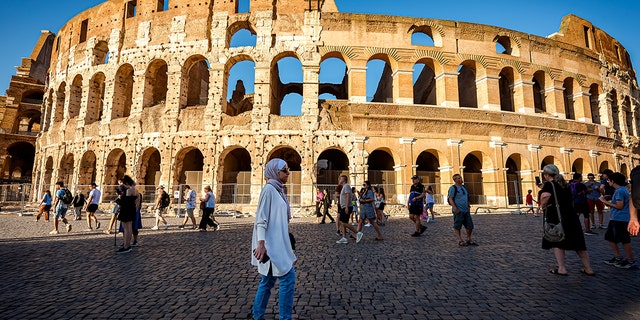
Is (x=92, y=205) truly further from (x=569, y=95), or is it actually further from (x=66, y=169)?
(x=569, y=95)

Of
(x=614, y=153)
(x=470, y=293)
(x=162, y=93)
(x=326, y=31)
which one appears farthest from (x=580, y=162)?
(x=162, y=93)

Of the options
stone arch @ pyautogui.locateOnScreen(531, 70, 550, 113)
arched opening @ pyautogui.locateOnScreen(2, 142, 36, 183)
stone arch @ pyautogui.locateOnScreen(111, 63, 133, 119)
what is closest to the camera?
stone arch @ pyautogui.locateOnScreen(111, 63, 133, 119)

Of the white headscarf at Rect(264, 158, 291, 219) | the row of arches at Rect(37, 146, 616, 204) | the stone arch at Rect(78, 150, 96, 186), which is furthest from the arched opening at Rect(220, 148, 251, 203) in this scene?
the white headscarf at Rect(264, 158, 291, 219)

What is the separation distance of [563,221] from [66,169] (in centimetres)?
2709

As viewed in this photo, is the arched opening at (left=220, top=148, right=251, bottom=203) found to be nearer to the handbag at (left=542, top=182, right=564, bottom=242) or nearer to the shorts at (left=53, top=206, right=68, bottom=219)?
the shorts at (left=53, top=206, right=68, bottom=219)

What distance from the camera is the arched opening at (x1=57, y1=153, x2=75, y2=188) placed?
801 inches

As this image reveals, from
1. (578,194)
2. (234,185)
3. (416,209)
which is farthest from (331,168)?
(578,194)

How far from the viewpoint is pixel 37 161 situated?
2278 cm

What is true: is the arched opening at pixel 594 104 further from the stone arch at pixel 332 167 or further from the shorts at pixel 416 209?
the shorts at pixel 416 209

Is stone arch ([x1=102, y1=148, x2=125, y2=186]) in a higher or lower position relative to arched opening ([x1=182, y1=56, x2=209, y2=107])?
lower

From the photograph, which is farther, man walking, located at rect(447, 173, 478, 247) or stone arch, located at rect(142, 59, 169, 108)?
stone arch, located at rect(142, 59, 169, 108)

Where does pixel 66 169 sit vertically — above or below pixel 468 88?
below

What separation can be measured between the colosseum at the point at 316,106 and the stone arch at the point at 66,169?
0.09 metres

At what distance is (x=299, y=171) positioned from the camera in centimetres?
1716
